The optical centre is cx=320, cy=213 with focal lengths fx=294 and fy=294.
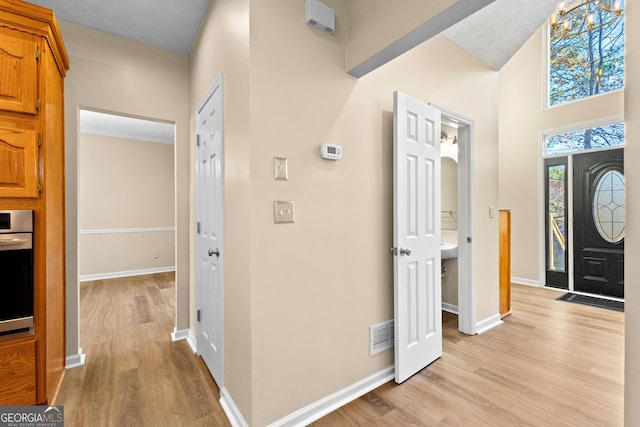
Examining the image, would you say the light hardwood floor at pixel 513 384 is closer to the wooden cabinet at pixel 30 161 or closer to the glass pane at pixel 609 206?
the glass pane at pixel 609 206

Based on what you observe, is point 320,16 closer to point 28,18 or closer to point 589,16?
point 28,18

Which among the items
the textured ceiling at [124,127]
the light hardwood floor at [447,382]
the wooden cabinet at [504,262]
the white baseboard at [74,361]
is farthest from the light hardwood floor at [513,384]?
the textured ceiling at [124,127]

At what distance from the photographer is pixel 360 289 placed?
2.02 meters

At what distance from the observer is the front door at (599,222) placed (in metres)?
3.86

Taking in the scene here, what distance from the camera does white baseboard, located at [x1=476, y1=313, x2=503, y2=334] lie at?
298cm

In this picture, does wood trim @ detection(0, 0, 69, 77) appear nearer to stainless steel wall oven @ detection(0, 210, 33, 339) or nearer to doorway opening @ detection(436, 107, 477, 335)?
stainless steel wall oven @ detection(0, 210, 33, 339)

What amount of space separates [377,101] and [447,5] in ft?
2.76


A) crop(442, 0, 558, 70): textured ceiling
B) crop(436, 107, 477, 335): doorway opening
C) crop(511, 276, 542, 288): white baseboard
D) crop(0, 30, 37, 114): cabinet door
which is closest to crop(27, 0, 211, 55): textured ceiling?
crop(0, 30, 37, 114): cabinet door

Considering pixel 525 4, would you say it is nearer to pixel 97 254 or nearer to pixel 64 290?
pixel 64 290

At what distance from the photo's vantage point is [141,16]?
7.82ft

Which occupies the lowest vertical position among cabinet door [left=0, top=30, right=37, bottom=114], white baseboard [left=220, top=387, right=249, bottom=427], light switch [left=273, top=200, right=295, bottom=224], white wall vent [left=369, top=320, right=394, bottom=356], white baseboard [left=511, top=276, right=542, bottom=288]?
white baseboard [left=220, top=387, right=249, bottom=427]

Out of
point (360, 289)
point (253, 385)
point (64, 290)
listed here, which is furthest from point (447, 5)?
point (64, 290)

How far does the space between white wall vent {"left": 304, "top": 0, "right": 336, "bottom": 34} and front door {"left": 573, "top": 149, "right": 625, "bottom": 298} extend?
432 cm

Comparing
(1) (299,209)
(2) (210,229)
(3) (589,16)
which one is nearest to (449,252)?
(1) (299,209)
